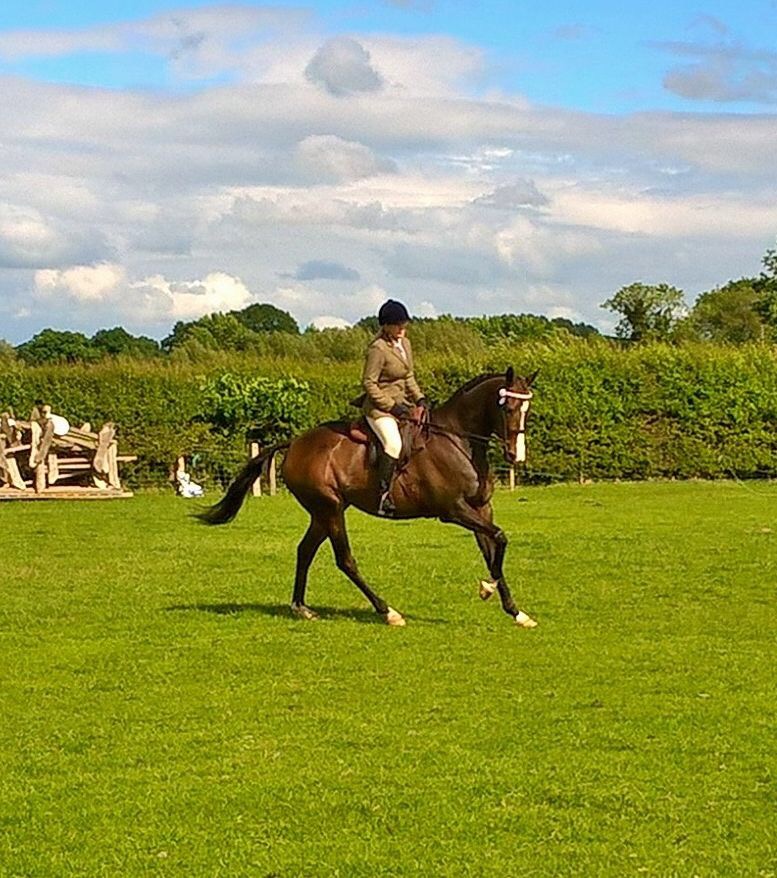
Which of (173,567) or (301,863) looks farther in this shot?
(173,567)

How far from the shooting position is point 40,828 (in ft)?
23.3

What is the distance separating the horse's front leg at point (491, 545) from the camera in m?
13.1

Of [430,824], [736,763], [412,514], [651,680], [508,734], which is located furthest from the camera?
[412,514]

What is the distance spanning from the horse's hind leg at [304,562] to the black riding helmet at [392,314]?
2.04m

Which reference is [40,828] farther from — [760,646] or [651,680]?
[760,646]

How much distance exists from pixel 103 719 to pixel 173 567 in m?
9.08

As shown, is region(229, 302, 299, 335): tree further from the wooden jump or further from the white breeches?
the white breeches

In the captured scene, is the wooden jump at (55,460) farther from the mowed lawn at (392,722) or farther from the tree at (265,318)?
the tree at (265,318)

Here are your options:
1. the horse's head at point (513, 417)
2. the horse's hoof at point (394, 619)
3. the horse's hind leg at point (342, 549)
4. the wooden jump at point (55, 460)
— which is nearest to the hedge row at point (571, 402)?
the wooden jump at point (55, 460)

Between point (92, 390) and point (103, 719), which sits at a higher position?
point (92, 390)

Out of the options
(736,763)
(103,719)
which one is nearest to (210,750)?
(103,719)

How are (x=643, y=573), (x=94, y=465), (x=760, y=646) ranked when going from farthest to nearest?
(x=94, y=465), (x=643, y=573), (x=760, y=646)

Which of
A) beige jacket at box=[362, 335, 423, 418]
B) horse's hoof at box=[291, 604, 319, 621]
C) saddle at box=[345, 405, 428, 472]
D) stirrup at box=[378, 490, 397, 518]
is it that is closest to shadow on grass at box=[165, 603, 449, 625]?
horse's hoof at box=[291, 604, 319, 621]

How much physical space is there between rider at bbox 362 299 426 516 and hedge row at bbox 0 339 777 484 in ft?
70.0
